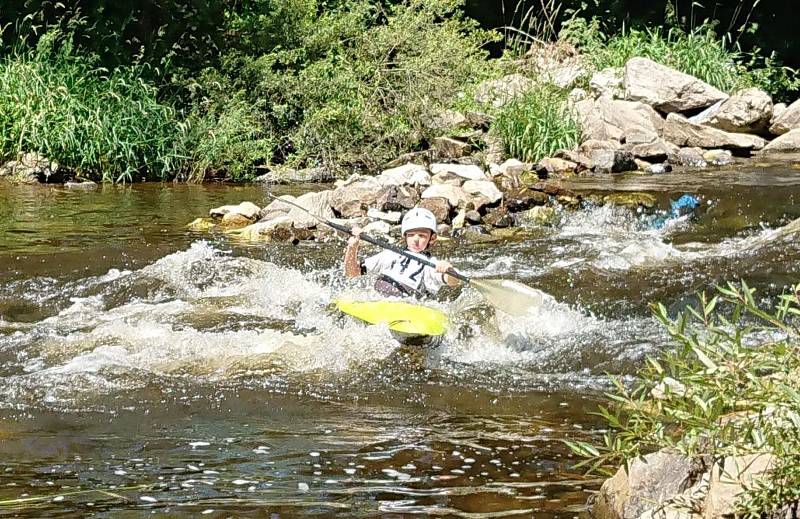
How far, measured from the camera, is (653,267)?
7281mm

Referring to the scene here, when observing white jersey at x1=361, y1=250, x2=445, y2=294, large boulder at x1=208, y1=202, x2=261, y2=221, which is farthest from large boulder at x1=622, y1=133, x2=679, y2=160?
white jersey at x1=361, y1=250, x2=445, y2=294

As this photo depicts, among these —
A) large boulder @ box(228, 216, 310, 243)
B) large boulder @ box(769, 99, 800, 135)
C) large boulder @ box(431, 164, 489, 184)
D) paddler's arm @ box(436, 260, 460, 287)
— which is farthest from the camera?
large boulder @ box(769, 99, 800, 135)

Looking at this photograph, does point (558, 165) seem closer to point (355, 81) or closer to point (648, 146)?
point (648, 146)

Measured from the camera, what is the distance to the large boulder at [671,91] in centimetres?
1340

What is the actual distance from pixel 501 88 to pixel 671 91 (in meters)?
2.18

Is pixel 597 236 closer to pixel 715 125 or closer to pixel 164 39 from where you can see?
pixel 715 125

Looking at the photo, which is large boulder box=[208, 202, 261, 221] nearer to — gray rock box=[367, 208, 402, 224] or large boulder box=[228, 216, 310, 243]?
large boulder box=[228, 216, 310, 243]

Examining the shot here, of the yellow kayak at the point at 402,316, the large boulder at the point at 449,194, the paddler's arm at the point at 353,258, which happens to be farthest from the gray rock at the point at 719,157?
the yellow kayak at the point at 402,316

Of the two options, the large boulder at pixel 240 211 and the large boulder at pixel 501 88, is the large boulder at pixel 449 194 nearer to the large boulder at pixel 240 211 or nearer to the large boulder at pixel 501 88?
the large boulder at pixel 240 211

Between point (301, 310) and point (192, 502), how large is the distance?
328cm

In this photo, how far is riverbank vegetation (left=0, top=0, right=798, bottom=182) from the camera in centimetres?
1205

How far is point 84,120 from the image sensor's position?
1185cm

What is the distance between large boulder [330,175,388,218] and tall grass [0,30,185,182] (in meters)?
3.02

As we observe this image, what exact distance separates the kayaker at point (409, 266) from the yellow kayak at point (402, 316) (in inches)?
22.6
